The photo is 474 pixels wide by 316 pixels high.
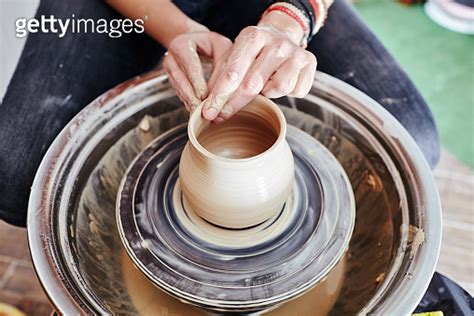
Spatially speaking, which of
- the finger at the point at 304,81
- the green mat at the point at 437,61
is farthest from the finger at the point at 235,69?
the green mat at the point at 437,61

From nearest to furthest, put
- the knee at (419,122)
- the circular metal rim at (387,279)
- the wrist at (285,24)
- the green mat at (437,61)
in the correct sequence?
1. the circular metal rim at (387,279)
2. the wrist at (285,24)
3. the knee at (419,122)
4. the green mat at (437,61)

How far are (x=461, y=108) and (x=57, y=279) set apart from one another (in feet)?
6.40

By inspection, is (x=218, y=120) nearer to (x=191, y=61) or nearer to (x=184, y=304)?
(x=191, y=61)

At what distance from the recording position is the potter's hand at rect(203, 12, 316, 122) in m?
1.05

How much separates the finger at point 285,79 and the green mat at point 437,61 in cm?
131

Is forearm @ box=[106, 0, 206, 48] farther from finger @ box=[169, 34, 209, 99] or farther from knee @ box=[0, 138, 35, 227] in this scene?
knee @ box=[0, 138, 35, 227]

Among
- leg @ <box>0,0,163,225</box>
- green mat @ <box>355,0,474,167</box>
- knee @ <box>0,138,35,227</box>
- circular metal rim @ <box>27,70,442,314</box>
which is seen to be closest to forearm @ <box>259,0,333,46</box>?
circular metal rim @ <box>27,70,442,314</box>

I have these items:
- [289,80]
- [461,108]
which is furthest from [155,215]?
[461,108]

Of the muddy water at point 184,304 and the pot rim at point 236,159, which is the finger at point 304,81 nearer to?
the pot rim at point 236,159

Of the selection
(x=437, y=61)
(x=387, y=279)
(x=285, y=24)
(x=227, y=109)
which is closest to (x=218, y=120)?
(x=227, y=109)

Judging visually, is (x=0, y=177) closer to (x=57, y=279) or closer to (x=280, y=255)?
(x=57, y=279)

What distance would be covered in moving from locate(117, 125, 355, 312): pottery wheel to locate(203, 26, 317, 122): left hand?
21cm

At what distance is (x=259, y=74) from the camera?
107cm

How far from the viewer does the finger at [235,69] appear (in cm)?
104
